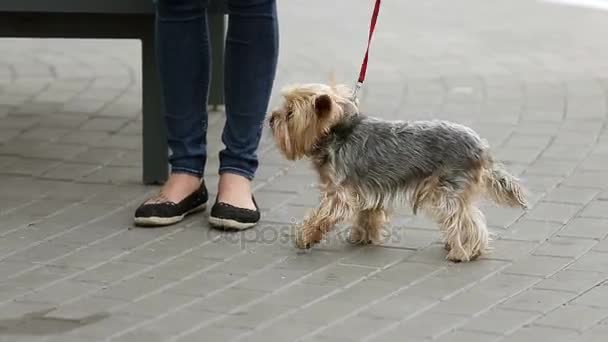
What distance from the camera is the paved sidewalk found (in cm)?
418

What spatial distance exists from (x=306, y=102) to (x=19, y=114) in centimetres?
276

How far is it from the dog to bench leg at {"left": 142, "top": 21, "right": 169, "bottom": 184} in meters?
0.95

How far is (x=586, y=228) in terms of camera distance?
512 cm

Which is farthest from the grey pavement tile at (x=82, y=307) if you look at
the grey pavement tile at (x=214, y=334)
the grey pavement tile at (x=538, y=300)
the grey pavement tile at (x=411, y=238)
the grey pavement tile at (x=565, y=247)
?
the grey pavement tile at (x=565, y=247)

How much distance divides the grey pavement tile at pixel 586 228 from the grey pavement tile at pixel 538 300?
68cm

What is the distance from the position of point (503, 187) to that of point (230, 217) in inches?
43.2

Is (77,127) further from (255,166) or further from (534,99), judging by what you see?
(534,99)

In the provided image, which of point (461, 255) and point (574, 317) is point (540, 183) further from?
point (574, 317)

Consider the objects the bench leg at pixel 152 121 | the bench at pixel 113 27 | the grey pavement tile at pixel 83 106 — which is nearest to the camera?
the bench at pixel 113 27

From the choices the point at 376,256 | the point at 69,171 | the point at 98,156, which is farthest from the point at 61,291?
the point at 98,156

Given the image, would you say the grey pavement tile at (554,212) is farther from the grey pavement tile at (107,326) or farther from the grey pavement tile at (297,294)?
the grey pavement tile at (107,326)

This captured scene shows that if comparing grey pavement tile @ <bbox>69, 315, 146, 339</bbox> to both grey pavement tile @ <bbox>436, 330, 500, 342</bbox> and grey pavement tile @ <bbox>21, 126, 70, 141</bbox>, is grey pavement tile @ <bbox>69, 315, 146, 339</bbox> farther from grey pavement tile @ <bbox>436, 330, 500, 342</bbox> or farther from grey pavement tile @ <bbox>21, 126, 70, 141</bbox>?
grey pavement tile @ <bbox>21, 126, 70, 141</bbox>

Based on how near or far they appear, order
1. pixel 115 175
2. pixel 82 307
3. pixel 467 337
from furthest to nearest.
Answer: pixel 115 175 < pixel 82 307 < pixel 467 337

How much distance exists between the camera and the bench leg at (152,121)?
5629mm
